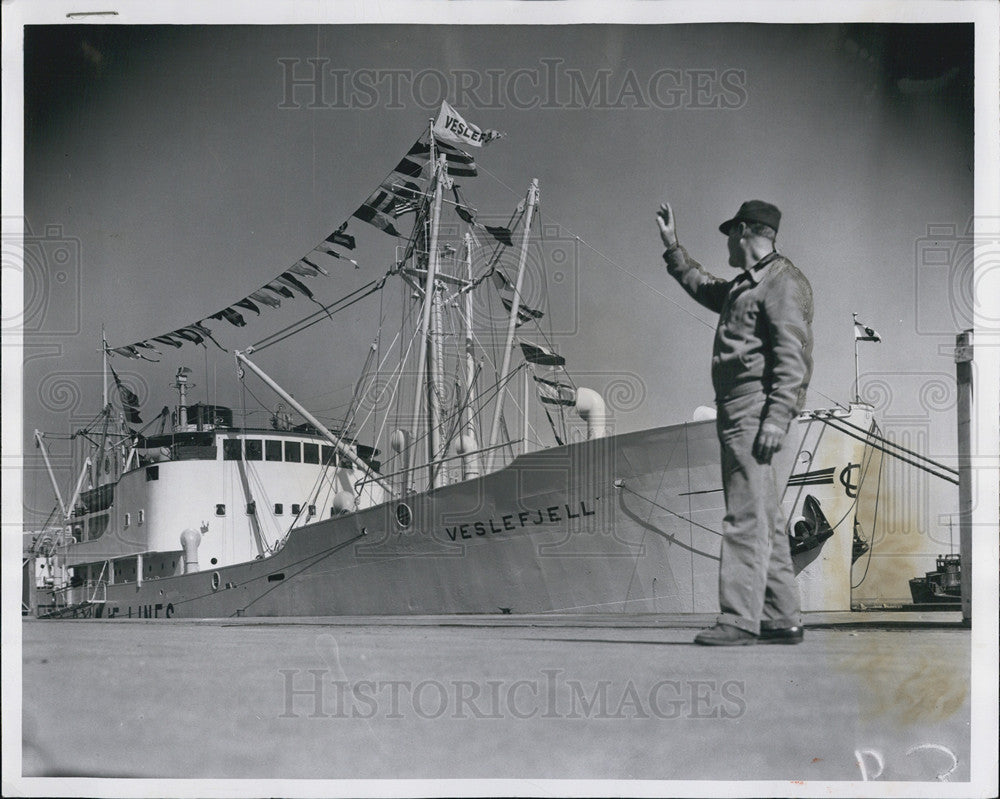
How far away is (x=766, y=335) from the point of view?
244 inches

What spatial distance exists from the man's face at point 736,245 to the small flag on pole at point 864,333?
87cm

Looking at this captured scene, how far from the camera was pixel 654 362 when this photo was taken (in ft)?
Result: 22.4

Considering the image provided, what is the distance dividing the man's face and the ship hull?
1.11 metres

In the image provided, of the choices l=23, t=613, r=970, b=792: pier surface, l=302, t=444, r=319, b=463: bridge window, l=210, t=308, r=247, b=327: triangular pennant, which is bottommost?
l=23, t=613, r=970, b=792: pier surface

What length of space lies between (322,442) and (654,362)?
11.5 feet

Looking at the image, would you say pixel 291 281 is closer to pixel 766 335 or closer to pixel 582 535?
pixel 582 535

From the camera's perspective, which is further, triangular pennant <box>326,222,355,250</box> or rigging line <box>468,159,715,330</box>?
triangular pennant <box>326,222,355,250</box>

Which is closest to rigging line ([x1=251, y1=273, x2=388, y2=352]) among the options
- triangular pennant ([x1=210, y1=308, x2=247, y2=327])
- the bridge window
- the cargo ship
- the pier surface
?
the cargo ship

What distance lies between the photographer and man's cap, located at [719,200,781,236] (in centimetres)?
653

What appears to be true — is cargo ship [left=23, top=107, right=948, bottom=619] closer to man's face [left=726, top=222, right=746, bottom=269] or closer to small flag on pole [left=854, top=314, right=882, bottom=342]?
small flag on pole [left=854, top=314, right=882, bottom=342]

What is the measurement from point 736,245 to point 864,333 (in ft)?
3.32

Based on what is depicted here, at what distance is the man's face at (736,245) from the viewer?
256 inches

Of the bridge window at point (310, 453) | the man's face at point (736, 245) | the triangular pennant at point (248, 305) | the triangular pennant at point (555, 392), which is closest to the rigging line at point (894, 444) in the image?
the man's face at point (736, 245)

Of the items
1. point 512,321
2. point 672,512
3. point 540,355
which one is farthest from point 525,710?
point 512,321
